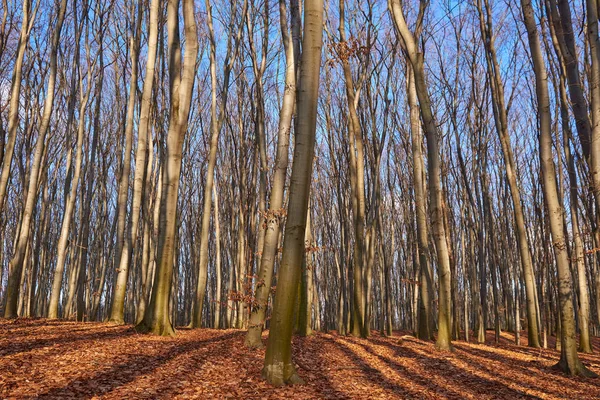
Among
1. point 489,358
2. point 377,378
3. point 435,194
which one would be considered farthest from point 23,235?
point 489,358

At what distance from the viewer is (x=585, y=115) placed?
775 cm

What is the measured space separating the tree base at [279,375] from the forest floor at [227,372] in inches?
3.6

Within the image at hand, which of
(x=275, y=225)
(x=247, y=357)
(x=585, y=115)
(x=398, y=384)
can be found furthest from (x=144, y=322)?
(x=585, y=115)

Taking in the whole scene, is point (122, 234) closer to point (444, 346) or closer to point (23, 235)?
point (23, 235)

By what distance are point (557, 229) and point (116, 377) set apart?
21.7 ft

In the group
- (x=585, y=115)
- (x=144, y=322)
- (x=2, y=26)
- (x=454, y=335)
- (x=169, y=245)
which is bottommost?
(x=454, y=335)

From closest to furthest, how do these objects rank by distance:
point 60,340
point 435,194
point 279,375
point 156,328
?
1. point 279,375
2. point 60,340
3. point 156,328
4. point 435,194

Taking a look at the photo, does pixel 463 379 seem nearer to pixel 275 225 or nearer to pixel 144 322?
pixel 275 225

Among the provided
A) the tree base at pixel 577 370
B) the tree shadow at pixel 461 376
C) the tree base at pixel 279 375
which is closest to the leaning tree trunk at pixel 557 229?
the tree base at pixel 577 370

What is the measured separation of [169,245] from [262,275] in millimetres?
1755

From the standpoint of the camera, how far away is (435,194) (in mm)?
8930

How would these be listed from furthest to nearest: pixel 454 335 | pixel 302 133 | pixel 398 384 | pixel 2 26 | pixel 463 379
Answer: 1. pixel 454 335
2. pixel 2 26
3. pixel 463 379
4. pixel 398 384
5. pixel 302 133

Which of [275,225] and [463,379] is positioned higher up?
[275,225]

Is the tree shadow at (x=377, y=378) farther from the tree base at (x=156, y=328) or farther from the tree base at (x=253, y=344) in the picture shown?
the tree base at (x=156, y=328)
